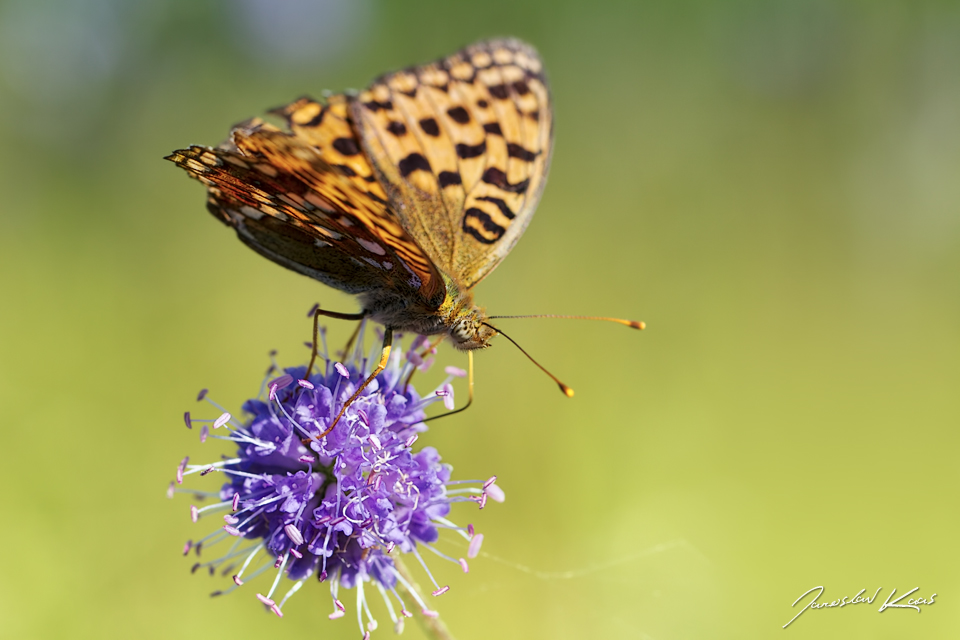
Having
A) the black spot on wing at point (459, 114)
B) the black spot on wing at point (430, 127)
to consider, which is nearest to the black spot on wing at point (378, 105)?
the black spot on wing at point (430, 127)

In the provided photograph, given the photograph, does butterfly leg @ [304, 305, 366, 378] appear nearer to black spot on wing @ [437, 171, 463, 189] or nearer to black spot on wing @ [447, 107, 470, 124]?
black spot on wing @ [437, 171, 463, 189]

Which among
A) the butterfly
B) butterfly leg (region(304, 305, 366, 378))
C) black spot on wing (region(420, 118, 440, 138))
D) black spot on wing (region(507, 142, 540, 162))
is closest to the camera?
the butterfly

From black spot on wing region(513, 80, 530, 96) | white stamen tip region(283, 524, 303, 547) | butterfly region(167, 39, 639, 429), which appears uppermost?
black spot on wing region(513, 80, 530, 96)

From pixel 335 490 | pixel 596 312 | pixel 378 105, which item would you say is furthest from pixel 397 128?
pixel 596 312

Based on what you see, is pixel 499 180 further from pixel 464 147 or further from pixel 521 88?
pixel 521 88

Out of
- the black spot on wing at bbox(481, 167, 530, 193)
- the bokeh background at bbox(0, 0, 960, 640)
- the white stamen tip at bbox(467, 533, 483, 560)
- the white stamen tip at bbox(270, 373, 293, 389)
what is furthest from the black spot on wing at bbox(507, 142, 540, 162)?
the bokeh background at bbox(0, 0, 960, 640)

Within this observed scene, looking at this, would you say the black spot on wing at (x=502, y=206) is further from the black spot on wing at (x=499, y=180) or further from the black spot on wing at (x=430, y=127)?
the black spot on wing at (x=430, y=127)

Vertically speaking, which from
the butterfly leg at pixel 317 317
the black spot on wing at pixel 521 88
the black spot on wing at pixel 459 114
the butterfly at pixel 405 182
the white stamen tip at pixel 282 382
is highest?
the black spot on wing at pixel 521 88
